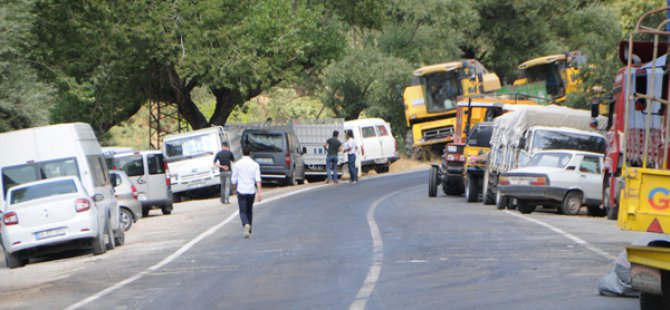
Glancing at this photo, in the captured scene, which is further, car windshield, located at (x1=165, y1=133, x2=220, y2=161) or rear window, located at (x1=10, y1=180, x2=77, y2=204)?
car windshield, located at (x1=165, y1=133, x2=220, y2=161)

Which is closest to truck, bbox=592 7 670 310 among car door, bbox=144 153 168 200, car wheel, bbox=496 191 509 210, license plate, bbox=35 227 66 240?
license plate, bbox=35 227 66 240

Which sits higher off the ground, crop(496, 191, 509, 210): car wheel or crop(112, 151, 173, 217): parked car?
crop(112, 151, 173, 217): parked car

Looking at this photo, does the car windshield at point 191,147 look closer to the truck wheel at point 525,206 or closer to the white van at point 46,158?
the truck wheel at point 525,206

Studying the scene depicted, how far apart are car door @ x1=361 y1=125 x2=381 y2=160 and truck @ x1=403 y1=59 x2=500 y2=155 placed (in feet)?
10.2

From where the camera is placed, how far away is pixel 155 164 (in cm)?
2952

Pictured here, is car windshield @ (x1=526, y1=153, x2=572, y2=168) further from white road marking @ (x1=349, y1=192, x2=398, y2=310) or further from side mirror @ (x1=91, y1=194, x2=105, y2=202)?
side mirror @ (x1=91, y1=194, x2=105, y2=202)

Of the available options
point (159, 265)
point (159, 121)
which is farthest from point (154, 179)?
point (159, 121)

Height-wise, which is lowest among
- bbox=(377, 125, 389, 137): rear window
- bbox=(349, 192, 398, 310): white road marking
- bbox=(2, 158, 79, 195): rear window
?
bbox=(349, 192, 398, 310): white road marking

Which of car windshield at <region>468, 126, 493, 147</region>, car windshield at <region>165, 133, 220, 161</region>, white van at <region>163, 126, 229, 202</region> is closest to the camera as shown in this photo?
car windshield at <region>468, 126, 493, 147</region>

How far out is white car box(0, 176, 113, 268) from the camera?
18.6 m

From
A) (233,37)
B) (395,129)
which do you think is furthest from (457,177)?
(395,129)

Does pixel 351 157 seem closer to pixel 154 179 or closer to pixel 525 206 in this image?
pixel 154 179

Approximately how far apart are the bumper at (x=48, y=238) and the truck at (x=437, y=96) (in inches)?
1103

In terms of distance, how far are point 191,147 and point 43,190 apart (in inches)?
636
